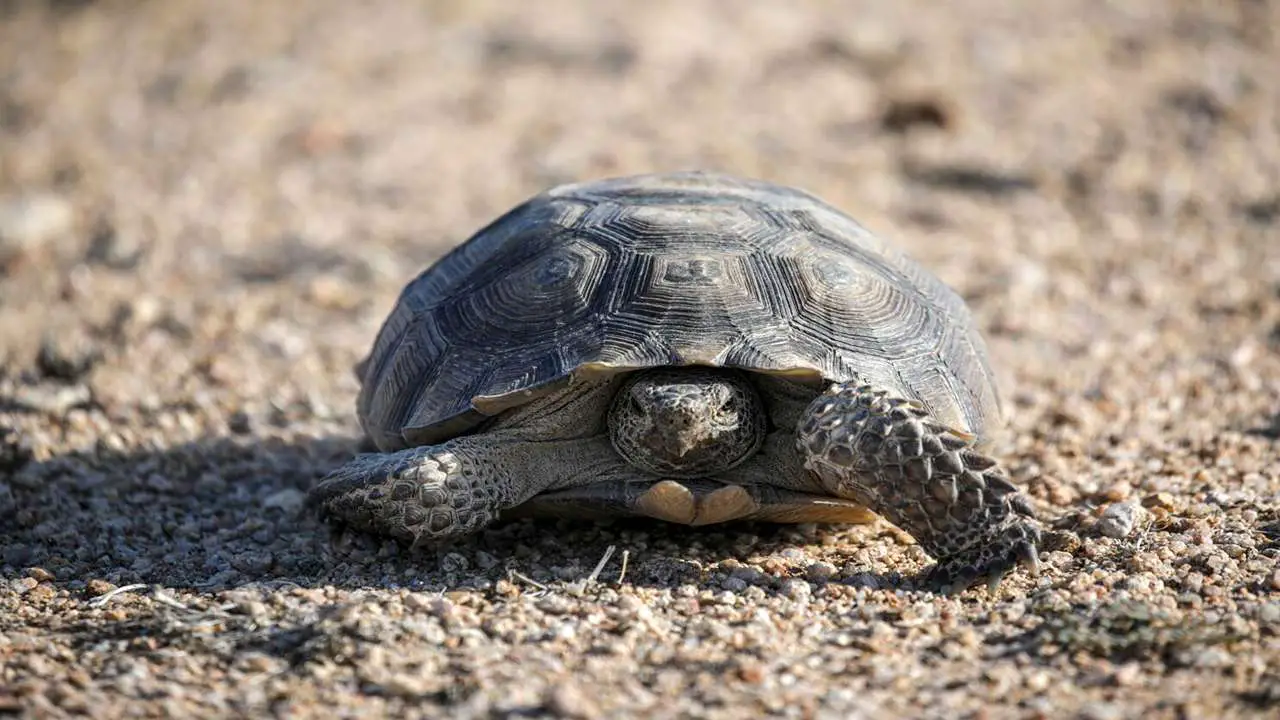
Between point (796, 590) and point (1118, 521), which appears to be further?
point (1118, 521)

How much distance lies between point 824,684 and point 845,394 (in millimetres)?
953

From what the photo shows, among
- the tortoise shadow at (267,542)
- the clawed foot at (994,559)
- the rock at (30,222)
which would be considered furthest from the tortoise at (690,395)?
the rock at (30,222)

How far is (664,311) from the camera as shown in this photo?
Answer: 379cm

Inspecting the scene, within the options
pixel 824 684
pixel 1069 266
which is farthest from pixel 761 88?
pixel 824 684

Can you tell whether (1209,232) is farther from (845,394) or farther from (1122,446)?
(845,394)

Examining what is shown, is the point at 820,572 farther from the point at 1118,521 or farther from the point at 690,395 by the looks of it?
the point at 1118,521

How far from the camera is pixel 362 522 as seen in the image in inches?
152

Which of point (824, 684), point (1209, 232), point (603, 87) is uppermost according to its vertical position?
point (603, 87)

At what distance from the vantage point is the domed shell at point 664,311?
147 inches

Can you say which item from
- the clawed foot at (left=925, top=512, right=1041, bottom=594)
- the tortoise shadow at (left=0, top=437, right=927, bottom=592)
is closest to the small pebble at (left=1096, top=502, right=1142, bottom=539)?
the clawed foot at (left=925, top=512, right=1041, bottom=594)

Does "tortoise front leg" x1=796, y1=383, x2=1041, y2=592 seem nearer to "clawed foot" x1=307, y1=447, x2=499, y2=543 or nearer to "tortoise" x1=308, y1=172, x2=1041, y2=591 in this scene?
"tortoise" x1=308, y1=172, x2=1041, y2=591

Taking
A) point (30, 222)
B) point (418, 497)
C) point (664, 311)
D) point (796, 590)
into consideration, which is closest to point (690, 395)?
point (664, 311)

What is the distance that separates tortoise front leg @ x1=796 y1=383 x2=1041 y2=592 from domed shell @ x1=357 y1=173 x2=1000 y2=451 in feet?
0.71

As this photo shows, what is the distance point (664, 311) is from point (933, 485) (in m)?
0.93
